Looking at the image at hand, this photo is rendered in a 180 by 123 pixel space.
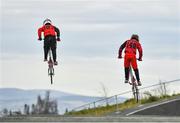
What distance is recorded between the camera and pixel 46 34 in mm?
35312

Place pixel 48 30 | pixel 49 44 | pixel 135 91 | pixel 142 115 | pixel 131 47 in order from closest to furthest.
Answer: pixel 142 115 < pixel 48 30 < pixel 49 44 < pixel 131 47 < pixel 135 91

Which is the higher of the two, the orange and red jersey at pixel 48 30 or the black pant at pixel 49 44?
the orange and red jersey at pixel 48 30

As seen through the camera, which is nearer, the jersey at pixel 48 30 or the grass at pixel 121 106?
the jersey at pixel 48 30

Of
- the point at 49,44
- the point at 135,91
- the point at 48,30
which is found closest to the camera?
the point at 48,30

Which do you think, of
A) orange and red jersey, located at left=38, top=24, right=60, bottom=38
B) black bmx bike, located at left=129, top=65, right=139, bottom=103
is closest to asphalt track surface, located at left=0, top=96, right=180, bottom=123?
black bmx bike, located at left=129, top=65, right=139, bottom=103

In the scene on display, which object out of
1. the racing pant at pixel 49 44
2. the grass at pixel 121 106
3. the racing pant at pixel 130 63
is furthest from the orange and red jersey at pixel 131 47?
the grass at pixel 121 106

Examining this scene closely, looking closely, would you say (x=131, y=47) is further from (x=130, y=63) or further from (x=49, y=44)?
(x=49, y=44)

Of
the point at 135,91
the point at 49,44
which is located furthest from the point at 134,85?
the point at 49,44

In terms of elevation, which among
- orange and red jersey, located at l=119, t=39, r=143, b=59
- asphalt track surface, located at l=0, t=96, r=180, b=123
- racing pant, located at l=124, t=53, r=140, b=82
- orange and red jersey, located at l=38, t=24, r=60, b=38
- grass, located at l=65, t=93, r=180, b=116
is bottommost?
asphalt track surface, located at l=0, t=96, r=180, b=123

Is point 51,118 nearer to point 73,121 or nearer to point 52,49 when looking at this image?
point 73,121

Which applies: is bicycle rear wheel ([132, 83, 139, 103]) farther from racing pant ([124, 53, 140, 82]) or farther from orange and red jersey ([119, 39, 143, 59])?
orange and red jersey ([119, 39, 143, 59])

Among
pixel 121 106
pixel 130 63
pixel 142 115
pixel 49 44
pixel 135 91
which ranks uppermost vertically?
pixel 49 44

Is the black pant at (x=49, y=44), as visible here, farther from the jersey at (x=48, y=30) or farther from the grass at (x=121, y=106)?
the grass at (x=121, y=106)

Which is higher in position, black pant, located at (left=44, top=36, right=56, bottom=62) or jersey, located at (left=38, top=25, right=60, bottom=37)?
jersey, located at (left=38, top=25, right=60, bottom=37)
